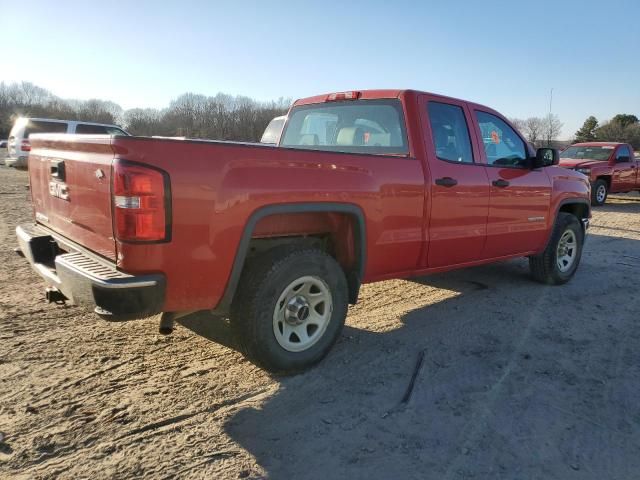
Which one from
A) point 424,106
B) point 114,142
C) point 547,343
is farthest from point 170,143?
point 547,343

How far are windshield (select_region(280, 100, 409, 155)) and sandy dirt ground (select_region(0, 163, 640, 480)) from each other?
5.24ft

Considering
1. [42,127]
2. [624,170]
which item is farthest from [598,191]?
[42,127]

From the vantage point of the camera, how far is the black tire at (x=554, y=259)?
5.81m

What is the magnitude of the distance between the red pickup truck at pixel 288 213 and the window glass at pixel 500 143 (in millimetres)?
21

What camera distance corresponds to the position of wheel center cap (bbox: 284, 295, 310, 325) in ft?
11.1

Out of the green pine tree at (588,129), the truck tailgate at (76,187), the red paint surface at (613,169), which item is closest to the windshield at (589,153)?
the red paint surface at (613,169)

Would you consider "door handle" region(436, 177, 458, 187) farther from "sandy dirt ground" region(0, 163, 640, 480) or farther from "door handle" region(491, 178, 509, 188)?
"sandy dirt ground" region(0, 163, 640, 480)

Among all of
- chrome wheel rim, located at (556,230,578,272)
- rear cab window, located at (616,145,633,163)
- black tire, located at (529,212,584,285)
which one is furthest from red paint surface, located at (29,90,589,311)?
rear cab window, located at (616,145,633,163)

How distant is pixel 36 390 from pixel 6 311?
1.60 metres

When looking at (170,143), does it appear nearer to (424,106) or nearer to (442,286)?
(424,106)

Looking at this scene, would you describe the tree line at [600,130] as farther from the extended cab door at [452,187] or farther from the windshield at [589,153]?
the extended cab door at [452,187]

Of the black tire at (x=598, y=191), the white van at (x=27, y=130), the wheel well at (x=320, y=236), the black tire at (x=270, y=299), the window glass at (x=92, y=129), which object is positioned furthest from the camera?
the window glass at (x=92, y=129)

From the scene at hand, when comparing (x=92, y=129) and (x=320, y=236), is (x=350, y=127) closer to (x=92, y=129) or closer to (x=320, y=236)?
(x=320, y=236)

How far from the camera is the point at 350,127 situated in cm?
458
